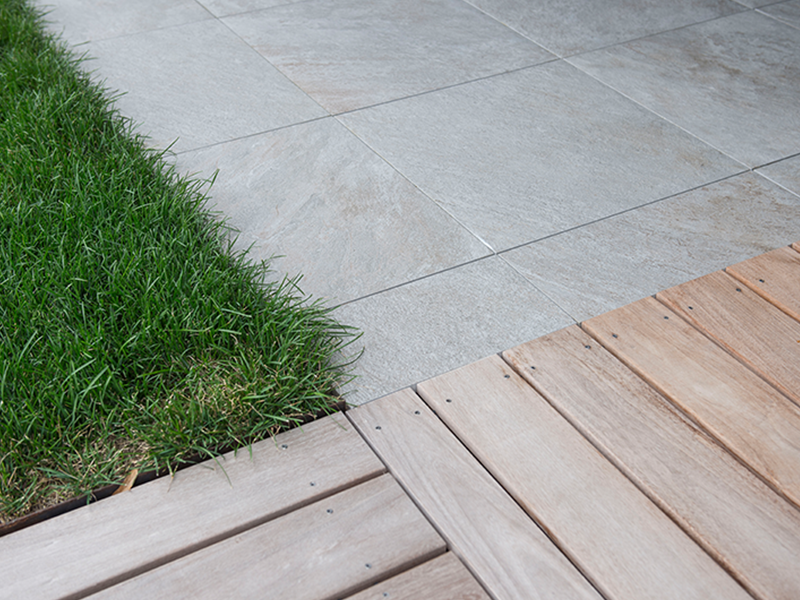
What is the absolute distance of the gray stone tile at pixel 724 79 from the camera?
9.68 ft

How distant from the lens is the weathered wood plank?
4.76ft

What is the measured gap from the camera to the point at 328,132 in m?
2.94

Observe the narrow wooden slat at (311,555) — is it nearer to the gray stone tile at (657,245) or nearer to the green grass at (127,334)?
the green grass at (127,334)

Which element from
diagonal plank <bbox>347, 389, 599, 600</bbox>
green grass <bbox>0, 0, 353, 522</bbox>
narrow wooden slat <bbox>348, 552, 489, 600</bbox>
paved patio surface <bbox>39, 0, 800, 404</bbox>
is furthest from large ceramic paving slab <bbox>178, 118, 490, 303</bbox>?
narrow wooden slat <bbox>348, 552, 489, 600</bbox>

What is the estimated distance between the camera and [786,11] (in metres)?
4.04

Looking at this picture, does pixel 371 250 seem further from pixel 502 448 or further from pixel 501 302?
pixel 502 448

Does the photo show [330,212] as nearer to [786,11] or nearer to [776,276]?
[776,276]

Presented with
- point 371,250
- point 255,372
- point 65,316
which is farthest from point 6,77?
point 255,372

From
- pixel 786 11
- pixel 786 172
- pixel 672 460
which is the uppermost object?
pixel 786 11

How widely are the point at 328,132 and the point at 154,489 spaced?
173 cm

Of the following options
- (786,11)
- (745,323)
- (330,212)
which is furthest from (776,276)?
(786,11)

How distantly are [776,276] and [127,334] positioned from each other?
6.14 ft

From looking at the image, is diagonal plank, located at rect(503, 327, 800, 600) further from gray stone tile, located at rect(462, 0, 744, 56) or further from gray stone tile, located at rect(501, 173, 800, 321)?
gray stone tile, located at rect(462, 0, 744, 56)

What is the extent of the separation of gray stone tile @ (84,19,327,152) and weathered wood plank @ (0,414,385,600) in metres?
1.57
